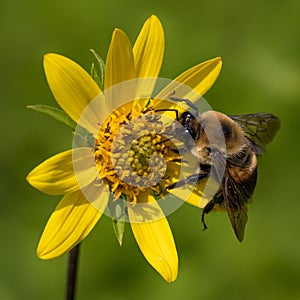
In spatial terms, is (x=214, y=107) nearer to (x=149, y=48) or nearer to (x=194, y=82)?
(x=194, y=82)

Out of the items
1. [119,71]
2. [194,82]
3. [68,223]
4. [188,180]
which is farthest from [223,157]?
[68,223]

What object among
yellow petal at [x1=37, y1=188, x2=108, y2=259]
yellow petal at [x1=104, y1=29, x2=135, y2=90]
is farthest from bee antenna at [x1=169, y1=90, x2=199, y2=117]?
yellow petal at [x1=37, y1=188, x2=108, y2=259]

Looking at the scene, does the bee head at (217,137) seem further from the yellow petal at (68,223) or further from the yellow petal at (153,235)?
the yellow petal at (68,223)

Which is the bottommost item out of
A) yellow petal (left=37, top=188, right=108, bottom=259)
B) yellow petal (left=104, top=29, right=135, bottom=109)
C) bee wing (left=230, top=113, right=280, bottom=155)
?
yellow petal (left=37, top=188, right=108, bottom=259)

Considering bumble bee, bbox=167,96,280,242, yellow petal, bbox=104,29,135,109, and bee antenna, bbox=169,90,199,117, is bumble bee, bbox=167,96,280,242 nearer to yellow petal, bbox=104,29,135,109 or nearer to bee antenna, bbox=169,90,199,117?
bee antenna, bbox=169,90,199,117

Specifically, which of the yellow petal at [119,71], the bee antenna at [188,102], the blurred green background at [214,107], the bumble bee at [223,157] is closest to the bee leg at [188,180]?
the bumble bee at [223,157]

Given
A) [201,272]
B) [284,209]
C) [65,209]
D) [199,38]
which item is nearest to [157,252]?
[65,209]

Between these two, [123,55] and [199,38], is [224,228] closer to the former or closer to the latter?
[199,38]
